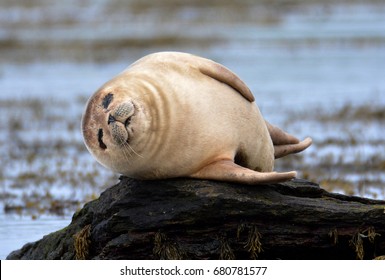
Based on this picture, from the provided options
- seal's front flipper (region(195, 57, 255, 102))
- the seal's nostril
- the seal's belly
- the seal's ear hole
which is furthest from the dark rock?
seal's front flipper (region(195, 57, 255, 102))

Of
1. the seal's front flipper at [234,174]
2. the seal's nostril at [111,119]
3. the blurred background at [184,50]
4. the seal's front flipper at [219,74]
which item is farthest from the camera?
the blurred background at [184,50]

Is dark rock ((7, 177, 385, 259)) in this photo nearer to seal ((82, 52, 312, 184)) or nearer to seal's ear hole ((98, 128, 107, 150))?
seal ((82, 52, 312, 184))

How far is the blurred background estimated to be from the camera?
12211 millimetres

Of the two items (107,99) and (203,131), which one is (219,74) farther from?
(107,99)

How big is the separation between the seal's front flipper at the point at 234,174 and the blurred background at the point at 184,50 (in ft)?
7.43

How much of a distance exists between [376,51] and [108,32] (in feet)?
35.5

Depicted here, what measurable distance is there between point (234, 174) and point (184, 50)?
2057cm

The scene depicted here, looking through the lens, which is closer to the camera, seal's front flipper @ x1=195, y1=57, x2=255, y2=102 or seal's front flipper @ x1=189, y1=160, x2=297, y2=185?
seal's front flipper @ x1=189, y1=160, x2=297, y2=185

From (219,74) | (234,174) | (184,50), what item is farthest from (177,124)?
(184,50)

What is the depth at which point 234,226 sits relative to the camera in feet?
23.0

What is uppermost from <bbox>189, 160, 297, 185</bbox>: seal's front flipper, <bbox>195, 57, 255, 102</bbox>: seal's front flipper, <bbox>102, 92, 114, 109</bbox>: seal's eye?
<bbox>195, 57, 255, 102</bbox>: seal's front flipper

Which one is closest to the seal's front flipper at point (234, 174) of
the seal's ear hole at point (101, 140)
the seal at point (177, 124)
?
the seal at point (177, 124)

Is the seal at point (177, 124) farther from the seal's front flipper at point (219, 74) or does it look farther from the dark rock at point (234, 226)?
the dark rock at point (234, 226)

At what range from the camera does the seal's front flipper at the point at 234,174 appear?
6.96 m
